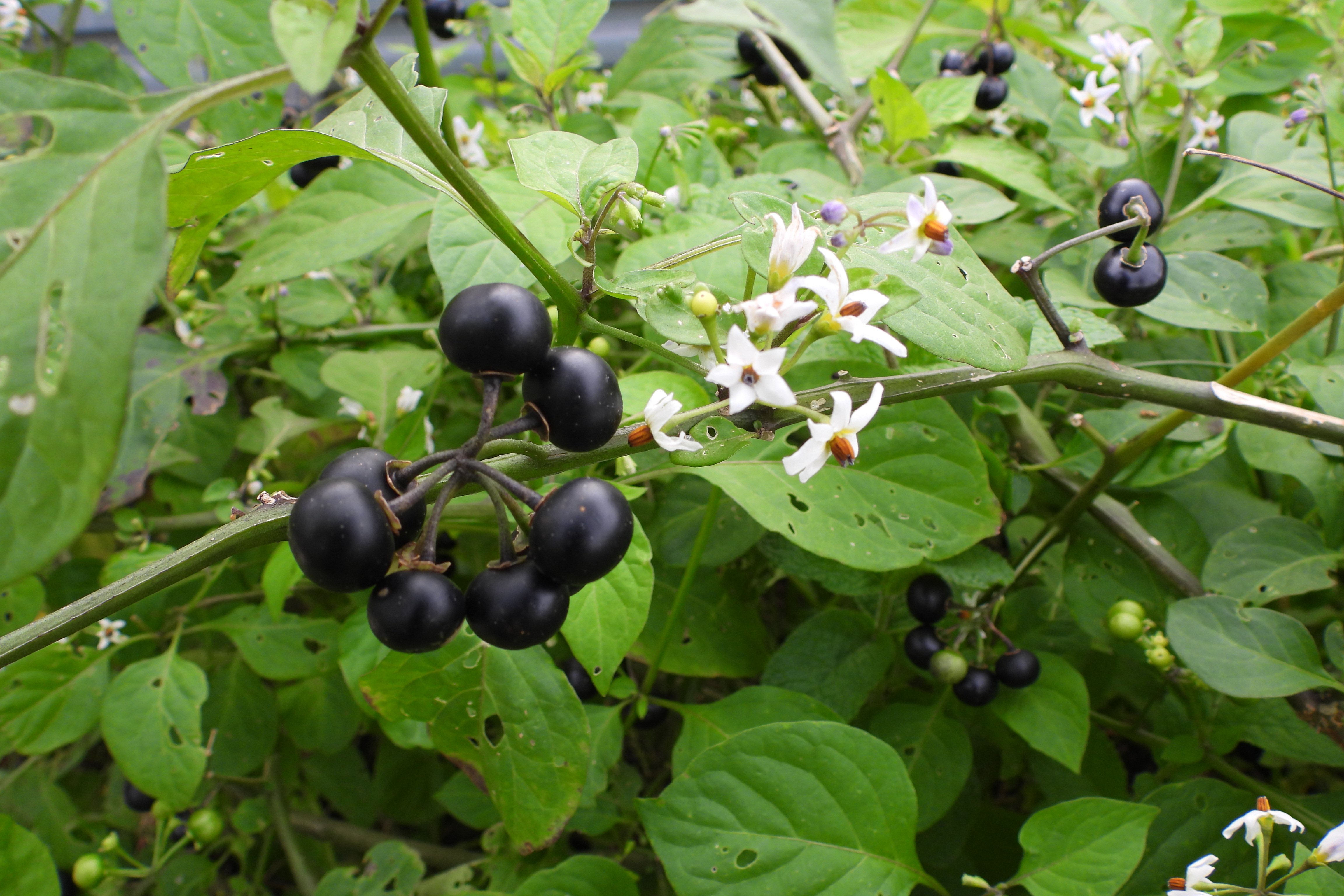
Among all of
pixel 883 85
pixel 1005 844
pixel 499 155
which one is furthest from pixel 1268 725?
pixel 499 155

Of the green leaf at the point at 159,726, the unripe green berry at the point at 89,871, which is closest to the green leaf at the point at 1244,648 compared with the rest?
the green leaf at the point at 159,726

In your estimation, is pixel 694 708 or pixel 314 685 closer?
pixel 694 708

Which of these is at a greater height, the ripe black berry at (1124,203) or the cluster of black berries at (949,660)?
the ripe black berry at (1124,203)

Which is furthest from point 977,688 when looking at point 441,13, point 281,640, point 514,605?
point 441,13

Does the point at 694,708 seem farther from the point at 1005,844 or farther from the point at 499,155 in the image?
the point at 499,155

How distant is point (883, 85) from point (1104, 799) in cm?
127

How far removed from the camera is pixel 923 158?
1.81m

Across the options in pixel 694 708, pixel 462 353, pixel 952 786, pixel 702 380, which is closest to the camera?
pixel 462 353

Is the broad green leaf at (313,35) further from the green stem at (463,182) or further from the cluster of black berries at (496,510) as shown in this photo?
the cluster of black berries at (496,510)

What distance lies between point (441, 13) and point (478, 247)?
163cm

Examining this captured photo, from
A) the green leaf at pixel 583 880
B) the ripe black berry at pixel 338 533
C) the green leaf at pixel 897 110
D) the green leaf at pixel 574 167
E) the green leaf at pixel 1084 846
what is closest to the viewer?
the ripe black berry at pixel 338 533

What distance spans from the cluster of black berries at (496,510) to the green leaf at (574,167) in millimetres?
203

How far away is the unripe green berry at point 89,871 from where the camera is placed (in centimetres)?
163

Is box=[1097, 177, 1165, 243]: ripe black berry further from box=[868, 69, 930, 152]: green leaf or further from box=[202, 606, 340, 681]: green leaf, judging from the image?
box=[202, 606, 340, 681]: green leaf
